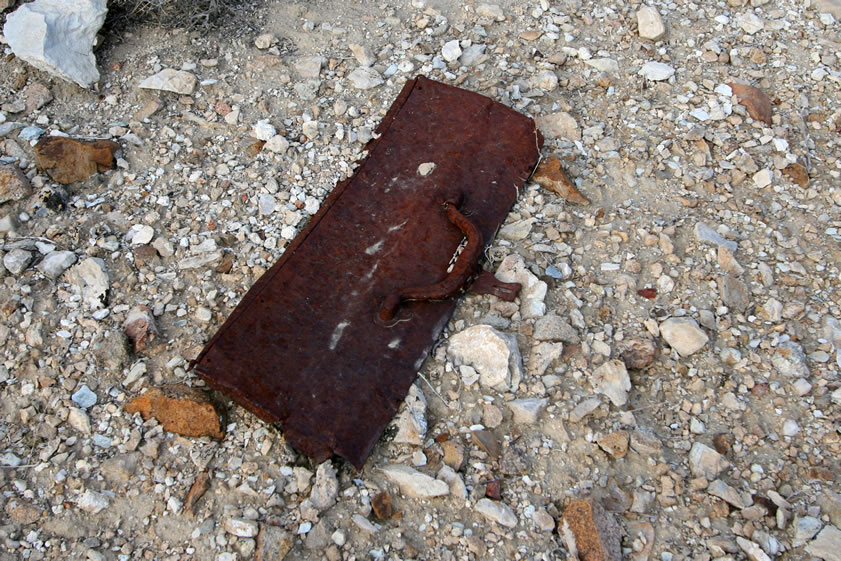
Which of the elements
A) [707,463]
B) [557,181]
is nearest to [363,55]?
[557,181]

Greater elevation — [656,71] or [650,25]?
[650,25]

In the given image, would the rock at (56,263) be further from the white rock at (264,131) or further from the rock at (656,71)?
the rock at (656,71)

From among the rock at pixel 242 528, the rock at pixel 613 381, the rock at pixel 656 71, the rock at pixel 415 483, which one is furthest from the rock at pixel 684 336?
the rock at pixel 242 528

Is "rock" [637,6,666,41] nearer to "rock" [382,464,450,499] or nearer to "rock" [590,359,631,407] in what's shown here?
"rock" [590,359,631,407]

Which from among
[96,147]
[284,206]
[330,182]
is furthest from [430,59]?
[96,147]

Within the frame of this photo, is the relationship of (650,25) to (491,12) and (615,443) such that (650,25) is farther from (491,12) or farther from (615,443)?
(615,443)

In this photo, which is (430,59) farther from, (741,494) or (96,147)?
(741,494)
